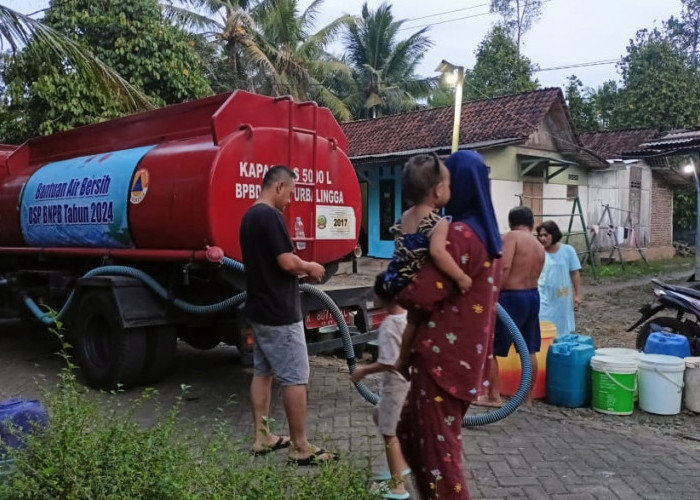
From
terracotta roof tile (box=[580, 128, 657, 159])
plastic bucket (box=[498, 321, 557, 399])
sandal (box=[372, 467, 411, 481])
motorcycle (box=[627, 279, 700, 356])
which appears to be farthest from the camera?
terracotta roof tile (box=[580, 128, 657, 159])

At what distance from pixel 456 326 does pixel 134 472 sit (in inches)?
60.9

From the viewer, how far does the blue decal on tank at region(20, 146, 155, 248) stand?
5660 mm

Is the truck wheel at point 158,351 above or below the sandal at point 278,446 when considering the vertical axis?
above

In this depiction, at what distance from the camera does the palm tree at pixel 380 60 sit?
27.4m

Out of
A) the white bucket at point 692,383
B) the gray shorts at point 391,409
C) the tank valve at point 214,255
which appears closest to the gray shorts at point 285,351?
the gray shorts at point 391,409

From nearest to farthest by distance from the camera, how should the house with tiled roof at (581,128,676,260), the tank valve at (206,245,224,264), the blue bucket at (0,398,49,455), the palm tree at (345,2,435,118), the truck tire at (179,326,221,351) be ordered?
the blue bucket at (0,398,49,455), the tank valve at (206,245,224,264), the truck tire at (179,326,221,351), the house with tiled roof at (581,128,676,260), the palm tree at (345,2,435,118)

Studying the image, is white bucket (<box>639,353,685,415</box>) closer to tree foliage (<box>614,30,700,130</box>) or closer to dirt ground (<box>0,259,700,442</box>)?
dirt ground (<box>0,259,700,442</box>)

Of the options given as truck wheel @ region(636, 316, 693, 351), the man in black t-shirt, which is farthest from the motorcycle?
the man in black t-shirt

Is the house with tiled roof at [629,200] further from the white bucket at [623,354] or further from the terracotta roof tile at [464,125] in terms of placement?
the white bucket at [623,354]

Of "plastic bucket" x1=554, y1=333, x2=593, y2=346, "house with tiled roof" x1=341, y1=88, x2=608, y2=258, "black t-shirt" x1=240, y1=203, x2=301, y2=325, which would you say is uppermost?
"house with tiled roof" x1=341, y1=88, x2=608, y2=258

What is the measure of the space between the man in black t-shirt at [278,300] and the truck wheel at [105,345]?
1845 mm

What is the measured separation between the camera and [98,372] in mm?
5613

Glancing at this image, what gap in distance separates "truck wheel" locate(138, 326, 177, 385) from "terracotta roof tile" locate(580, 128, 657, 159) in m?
17.7

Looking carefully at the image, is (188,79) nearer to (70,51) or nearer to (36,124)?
(36,124)
